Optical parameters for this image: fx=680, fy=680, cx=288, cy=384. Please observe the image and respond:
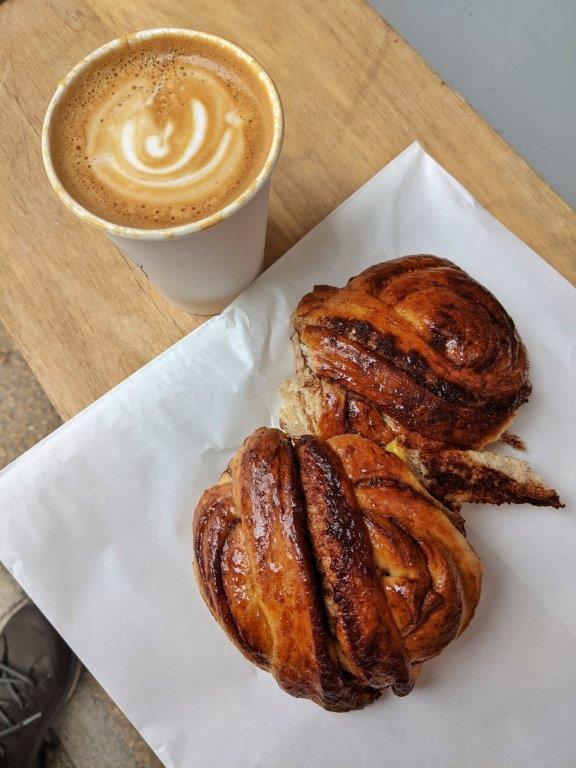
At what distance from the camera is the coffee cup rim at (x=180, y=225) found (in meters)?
0.88

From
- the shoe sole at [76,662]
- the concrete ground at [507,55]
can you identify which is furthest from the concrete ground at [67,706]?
the concrete ground at [507,55]

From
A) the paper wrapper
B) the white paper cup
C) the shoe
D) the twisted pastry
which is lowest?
the shoe

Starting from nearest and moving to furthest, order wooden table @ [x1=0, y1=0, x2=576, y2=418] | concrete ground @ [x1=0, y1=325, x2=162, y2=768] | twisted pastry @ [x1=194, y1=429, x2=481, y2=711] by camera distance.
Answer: twisted pastry @ [x1=194, y1=429, x2=481, y2=711] → wooden table @ [x1=0, y1=0, x2=576, y2=418] → concrete ground @ [x1=0, y1=325, x2=162, y2=768]

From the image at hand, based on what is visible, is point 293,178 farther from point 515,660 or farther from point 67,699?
point 67,699

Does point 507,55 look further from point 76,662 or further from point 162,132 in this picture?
point 76,662

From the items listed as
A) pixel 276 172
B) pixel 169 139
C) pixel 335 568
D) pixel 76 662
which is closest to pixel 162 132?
pixel 169 139

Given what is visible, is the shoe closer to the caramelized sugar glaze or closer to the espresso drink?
the caramelized sugar glaze

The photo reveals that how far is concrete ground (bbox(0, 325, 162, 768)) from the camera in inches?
55.3

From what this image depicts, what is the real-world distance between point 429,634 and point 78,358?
2.51 ft

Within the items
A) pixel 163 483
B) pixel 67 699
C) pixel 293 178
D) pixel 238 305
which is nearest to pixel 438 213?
pixel 293 178

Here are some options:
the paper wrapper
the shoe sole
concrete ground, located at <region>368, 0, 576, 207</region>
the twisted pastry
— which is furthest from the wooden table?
the shoe sole

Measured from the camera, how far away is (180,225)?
93 centimetres

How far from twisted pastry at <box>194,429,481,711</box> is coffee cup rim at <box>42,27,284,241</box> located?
312mm

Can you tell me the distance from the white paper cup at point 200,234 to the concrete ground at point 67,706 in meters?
0.48
